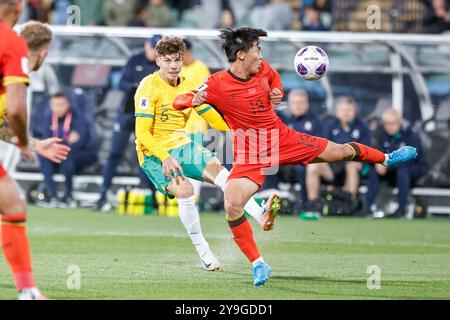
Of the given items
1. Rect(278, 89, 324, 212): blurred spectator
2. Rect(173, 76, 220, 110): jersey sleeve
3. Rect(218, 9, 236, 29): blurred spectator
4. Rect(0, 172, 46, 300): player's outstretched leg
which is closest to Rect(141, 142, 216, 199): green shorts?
Rect(173, 76, 220, 110): jersey sleeve

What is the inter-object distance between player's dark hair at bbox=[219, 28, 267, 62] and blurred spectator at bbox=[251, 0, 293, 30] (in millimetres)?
10935

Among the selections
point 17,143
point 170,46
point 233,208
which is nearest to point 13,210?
point 17,143

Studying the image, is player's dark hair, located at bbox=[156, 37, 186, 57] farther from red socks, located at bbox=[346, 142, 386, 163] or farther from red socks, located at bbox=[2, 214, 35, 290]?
red socks, located at bbox=[2, 214, 35, 290]

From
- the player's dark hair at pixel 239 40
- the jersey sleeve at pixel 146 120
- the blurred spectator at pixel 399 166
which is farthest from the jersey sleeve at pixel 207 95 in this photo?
the blurred spectator at pixel 399 166

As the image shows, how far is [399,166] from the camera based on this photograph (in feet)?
60.6

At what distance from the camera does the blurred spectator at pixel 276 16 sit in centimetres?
2144

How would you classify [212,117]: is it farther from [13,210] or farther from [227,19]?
[227,19]

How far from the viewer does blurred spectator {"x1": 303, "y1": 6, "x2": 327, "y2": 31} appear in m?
20.4

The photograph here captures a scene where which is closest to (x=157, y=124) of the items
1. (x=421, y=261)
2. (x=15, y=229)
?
(x=421, y=261)

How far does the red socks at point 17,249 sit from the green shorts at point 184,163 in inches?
145

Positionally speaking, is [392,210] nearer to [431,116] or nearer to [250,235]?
[431,116]

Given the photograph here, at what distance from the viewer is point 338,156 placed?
35.0 feet

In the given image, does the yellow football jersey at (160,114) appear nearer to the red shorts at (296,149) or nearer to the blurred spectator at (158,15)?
the red shorts at (296,149)

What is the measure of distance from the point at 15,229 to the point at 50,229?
7459mm
